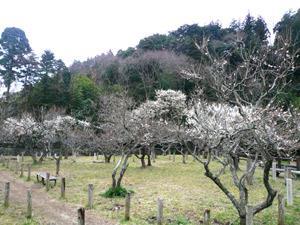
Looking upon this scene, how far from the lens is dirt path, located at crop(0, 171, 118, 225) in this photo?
408 inches

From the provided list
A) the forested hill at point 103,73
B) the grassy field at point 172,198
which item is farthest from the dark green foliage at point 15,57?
the grassy field at point 172,198

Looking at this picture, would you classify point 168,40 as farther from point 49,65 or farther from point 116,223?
point 116,223

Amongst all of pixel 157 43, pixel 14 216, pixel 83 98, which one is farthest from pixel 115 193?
pixel 157 43

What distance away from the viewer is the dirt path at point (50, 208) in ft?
34.0

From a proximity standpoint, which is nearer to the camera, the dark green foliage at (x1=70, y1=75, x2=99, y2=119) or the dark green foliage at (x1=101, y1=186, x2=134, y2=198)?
the dark green foliage at (x1=101, y1=186, x2=134, y2=198)

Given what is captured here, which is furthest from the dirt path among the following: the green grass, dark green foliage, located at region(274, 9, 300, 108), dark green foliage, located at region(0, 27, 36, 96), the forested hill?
dark green foliage, located at region(0, 27, 36, 96)

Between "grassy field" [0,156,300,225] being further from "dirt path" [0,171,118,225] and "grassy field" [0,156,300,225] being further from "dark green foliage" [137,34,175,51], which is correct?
"dark green foliage" [137,34,175,51]

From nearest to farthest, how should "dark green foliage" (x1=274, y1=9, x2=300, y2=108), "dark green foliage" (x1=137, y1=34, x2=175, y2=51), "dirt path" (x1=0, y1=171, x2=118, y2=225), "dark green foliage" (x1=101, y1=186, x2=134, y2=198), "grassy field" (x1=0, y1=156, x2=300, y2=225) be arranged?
"dirt path" (x1=0, y1=171, x2=118, y2=225), "grassy field" (x1=0, y1=156, x2=300, y2=225), "dark green foliage" (x1=101, y1=186, x2=134, y2=198), "dark green foliage" (x1=274, y1=9, x2=300, y2=108), "dark green foliage" (x1=137, y1=34, x2=175, y2=51)

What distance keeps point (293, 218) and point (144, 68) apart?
126ft

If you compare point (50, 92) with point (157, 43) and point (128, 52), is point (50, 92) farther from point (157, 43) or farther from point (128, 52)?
point (157, 43)

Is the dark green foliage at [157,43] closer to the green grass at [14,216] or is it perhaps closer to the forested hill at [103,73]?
the forested hill at [103,73]

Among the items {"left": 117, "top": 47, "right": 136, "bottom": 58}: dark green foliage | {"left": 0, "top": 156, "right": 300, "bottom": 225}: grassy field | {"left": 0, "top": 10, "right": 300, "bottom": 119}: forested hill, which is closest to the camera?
{"left": 0, "top": 156, "right": 300, "bottom": 225}: grassy field

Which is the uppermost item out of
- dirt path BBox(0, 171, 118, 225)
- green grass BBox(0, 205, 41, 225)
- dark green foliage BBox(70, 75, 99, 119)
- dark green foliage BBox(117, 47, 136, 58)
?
dark green foliage BBox(117, 47, 136, 58)

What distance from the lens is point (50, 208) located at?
12117mm
